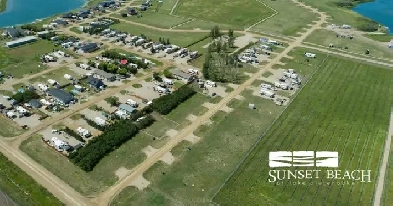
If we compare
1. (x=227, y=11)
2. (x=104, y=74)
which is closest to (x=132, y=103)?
(x=104, y=74)

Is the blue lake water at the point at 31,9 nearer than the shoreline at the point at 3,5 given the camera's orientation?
Yes

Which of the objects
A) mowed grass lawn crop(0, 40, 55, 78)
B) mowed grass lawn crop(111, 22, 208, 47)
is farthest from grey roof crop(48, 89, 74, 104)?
mowed grass lawn crop(111, 22, 208, 47)

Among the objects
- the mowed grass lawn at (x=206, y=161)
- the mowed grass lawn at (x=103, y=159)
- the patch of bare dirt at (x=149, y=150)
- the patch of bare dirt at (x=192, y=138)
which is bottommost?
the mowed grass lawn at (x=206, y=161)

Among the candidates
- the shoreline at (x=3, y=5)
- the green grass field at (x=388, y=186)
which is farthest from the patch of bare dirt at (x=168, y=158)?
the shoreline at (x=3, y=5)

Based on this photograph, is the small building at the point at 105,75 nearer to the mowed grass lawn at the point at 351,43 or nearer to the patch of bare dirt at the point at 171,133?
the patch of bare dirt at the point at 171,133

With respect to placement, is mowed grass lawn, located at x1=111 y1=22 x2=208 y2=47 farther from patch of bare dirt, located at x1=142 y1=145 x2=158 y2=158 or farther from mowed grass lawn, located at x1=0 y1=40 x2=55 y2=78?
patch of bare dirt, located at x1=142 y1=145 x2=158 y2=158

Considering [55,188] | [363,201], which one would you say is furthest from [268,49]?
[55,188]

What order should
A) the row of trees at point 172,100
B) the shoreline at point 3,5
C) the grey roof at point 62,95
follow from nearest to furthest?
the row of trees at point 172,100 < the grey roof at point 62,95 < the shoreline at point 3,5
